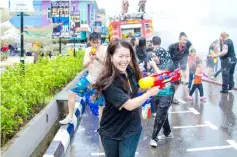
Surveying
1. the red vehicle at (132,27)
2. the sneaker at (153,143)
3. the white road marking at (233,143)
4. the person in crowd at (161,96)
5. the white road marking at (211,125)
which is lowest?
the white road marking at (233,143)

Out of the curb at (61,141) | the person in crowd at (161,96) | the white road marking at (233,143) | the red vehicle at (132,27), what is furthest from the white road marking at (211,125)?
the red vehicle at (132,27)

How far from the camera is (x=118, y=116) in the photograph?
2992 millimetres

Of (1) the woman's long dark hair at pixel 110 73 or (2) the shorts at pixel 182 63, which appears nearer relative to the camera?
(1) the woman's long dark hair at pixel 110 73

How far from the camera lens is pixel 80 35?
43781 mm

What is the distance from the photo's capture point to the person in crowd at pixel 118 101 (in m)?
2.94

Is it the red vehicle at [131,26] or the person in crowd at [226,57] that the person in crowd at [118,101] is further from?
the red vehicle at [131,26]

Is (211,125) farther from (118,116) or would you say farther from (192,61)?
(118,116)

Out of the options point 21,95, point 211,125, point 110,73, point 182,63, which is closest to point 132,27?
point 182,63

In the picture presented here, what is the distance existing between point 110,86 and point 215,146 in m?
3.09

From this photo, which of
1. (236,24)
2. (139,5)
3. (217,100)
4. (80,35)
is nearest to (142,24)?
(139,5)

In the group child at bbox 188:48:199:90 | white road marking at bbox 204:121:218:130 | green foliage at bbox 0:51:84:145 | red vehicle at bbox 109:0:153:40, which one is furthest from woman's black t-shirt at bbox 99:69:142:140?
red vehicle at bbox 109:0:153:40

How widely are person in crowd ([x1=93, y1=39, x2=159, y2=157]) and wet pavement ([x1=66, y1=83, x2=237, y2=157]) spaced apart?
81.6 inches

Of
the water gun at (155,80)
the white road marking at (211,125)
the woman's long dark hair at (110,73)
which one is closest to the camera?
the water gun at (155,80)

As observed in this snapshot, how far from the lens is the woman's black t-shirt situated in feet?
9.58
